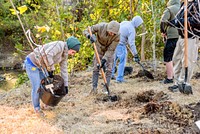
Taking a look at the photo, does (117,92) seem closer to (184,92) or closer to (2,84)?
(184,92)

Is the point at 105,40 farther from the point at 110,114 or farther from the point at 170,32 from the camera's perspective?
the point at 110,114

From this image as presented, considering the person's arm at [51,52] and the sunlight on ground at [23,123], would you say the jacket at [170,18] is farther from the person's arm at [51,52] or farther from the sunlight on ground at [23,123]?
the sunlight on ground at [23,123]

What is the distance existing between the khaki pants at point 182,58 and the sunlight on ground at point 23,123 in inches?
87.9

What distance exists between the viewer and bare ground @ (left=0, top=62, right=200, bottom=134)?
3.54 metres

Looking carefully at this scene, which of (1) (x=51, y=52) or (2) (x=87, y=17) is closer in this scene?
(1) (x=51, y=52)

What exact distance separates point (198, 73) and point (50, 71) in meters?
4.00

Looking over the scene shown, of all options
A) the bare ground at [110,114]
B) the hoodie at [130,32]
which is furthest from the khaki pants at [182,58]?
the hoodie at [130,32]

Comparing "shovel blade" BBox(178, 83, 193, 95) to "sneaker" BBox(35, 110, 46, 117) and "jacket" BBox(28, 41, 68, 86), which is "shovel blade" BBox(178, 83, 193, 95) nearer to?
"jacket" BBox(28, 41, 68, 86)

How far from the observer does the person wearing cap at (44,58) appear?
3832 millimetres

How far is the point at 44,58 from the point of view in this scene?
12.5ft

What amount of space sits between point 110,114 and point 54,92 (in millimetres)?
852

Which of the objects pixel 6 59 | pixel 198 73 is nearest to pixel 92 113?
pixel 198 73

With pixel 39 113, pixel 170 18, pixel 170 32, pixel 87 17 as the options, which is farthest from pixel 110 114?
pixel 87 17

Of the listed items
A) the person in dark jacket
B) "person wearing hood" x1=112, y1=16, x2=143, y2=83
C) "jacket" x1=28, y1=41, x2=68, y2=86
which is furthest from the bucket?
"person wearing hood" x1=112, y1=16, x2=143, y2=83
